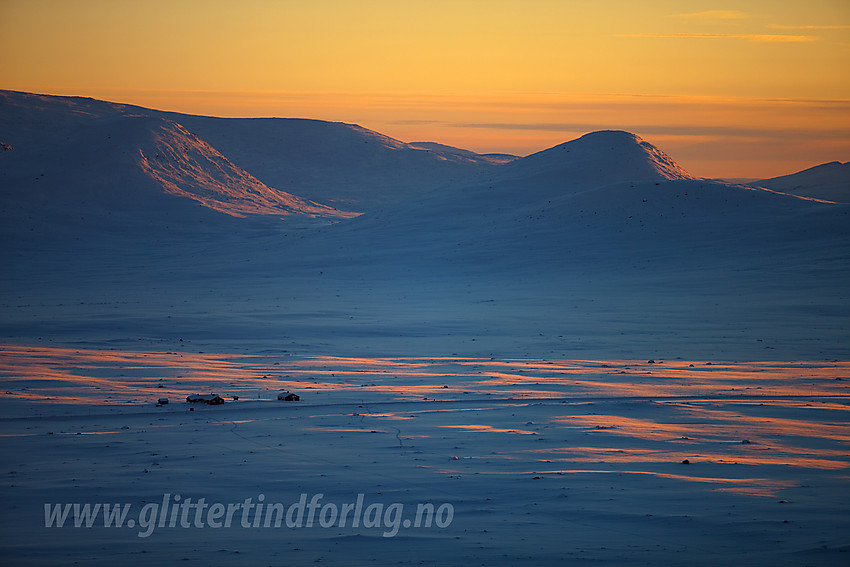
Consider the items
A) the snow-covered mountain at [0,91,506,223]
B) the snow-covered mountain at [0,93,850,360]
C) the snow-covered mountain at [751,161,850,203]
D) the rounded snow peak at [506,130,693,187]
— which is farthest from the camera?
the snow-covered mountain at [0,91,506,223]

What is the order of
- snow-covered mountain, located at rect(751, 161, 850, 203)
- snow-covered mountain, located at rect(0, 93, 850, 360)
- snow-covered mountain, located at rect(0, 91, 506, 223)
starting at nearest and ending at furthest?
snow-covered mountain, located at rect(0, 93, 850, 360), snow-covered mountain, located at rect(751, 161, 850, 203), snow-covered mountain, located at rect(0, 91, 506, 223)

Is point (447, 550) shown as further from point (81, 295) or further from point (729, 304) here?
point (81, 295)

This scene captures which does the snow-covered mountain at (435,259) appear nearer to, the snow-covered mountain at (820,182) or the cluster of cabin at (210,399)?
the cluster of cabin at (210,399)

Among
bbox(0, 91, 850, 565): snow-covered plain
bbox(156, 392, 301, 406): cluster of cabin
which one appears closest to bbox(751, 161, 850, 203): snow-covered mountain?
bbox(0, 91, 850, 565): snow-covered plain

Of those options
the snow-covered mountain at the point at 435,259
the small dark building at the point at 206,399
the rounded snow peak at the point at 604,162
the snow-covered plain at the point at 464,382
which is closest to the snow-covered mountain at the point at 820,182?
the rounded snow peak at the point at 604,162

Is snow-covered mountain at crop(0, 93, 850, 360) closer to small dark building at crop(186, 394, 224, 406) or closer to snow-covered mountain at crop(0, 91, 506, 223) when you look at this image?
snow-covered mountain at crop(0, 91, 506, 223)

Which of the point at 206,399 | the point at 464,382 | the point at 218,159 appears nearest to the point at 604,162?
the point at 218,159
